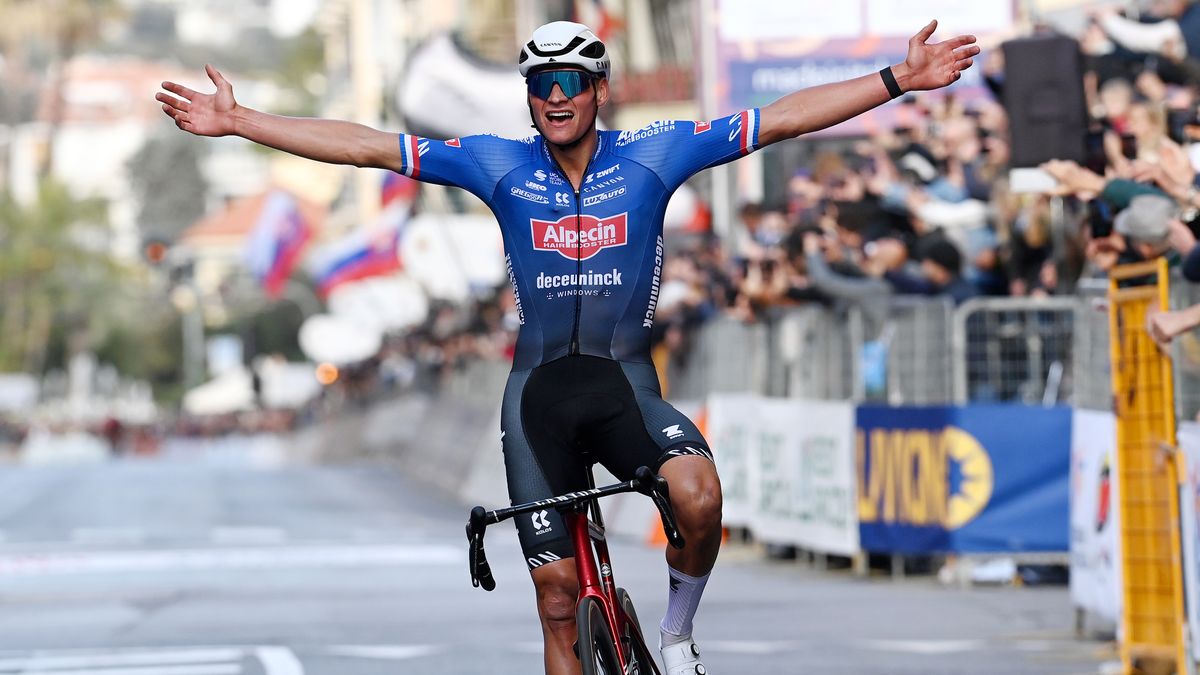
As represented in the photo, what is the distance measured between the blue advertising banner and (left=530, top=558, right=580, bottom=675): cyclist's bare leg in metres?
9.55

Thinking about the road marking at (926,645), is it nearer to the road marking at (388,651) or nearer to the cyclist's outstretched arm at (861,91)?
the road marking at (388,651)

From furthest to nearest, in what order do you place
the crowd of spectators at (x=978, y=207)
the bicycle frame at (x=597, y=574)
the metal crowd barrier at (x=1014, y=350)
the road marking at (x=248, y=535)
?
the road marking at (x=248, y=535) < the metal crowd barrier at (x=1014, y=350) < the crowd of spectators at (x=978, y=207) < the bicycle frame at (x=597, y=574)

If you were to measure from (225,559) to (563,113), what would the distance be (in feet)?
47.2

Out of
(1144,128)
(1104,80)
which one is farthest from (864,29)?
(1144,128)

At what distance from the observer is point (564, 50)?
298 inches

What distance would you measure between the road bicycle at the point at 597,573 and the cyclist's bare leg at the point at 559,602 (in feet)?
0.14

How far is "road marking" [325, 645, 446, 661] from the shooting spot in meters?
12.3

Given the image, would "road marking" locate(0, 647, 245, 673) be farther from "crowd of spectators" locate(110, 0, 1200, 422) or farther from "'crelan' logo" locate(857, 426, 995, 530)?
"'crelan' logo" locate(857, 426, 995, 530)

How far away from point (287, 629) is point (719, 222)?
1851cm

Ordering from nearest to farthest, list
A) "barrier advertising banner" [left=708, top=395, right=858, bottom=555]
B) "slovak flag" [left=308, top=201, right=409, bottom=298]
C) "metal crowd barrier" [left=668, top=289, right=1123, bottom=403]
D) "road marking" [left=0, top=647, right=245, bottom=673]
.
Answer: "road marking" [left=0, top=647, right=245, bottom=673], "metal crowd barrier" [left=668, top=289, right=1123, bottom=403], "barrier advertising banner" [left=708, top=395, right=858, bottom=555], "slovak flag" [left=308, top=201, right=409, bottom=298]

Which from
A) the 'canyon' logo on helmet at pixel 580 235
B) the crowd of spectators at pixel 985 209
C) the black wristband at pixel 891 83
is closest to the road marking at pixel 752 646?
the crowd of spectators at pixel 985 209

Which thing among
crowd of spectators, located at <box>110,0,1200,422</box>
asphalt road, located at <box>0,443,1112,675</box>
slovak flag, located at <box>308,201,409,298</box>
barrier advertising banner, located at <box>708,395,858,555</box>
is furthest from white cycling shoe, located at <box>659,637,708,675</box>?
slovak flag, located at <box>308,201,409,298</box>

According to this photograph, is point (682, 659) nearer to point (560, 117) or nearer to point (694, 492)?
point (694, 492)

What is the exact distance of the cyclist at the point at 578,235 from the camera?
296 inches
